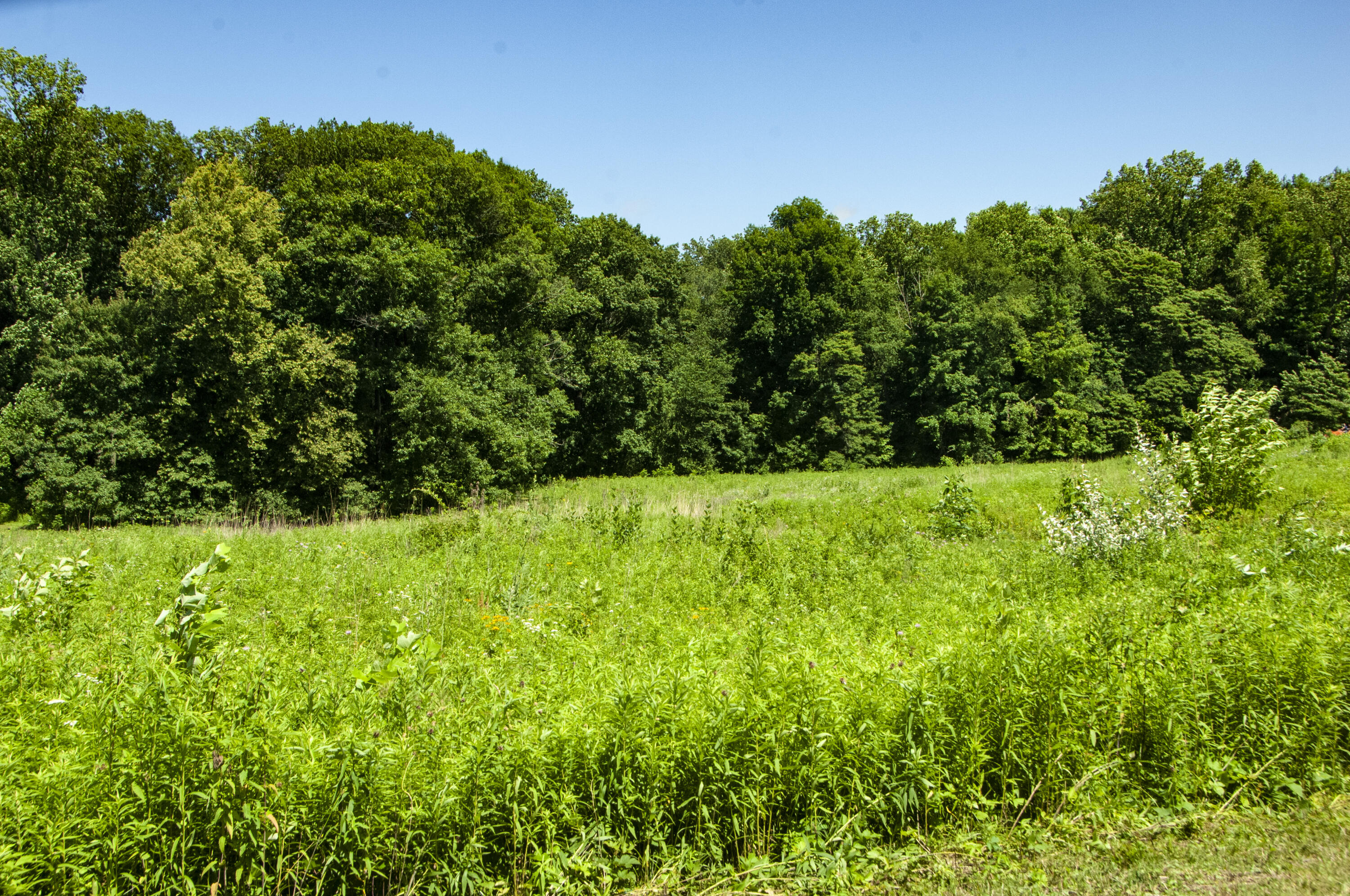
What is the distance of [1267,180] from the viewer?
41.5 meters

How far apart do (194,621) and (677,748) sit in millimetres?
2861

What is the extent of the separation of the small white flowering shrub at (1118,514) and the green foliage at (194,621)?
9.77m

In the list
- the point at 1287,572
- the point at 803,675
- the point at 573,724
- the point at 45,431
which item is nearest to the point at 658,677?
the point at 573,724

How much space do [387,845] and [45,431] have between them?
88.9ft

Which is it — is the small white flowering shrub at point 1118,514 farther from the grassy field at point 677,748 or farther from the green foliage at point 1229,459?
the grassy field at point 677,748

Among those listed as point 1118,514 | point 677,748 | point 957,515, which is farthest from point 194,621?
point 957,515

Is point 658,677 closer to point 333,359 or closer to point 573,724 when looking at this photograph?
point 573,724

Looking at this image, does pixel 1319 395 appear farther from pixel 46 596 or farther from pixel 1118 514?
pixel 46 596

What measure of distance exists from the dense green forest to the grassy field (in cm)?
1738

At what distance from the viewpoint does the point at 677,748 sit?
405 cm

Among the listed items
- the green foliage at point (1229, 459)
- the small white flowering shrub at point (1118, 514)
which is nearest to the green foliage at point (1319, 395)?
the green foliage at point (1229, 459)

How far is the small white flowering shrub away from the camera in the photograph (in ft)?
32.0

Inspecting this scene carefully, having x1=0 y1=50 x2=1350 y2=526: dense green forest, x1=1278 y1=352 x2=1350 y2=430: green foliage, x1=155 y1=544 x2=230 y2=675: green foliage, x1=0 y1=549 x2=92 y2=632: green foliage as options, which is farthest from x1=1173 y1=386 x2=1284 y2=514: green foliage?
x1=1278 y1=352 x2=1350 y2=430: green foliage

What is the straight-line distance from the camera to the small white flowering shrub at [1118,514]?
32.0 feet
